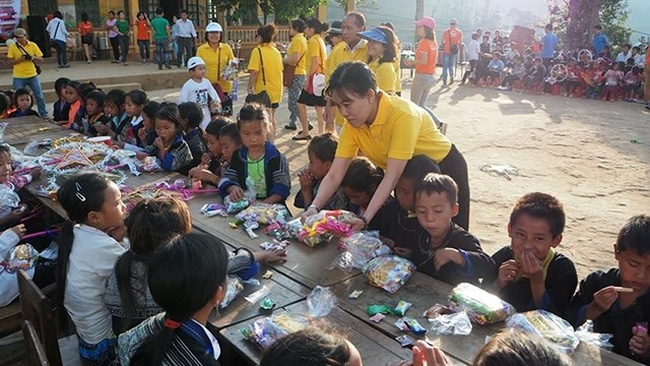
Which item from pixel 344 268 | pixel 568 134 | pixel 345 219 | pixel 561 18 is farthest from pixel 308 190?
pixel 561 18

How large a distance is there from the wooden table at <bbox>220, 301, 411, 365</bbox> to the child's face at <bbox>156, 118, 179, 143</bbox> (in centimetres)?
279

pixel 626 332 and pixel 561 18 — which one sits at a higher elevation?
pixel 561 18

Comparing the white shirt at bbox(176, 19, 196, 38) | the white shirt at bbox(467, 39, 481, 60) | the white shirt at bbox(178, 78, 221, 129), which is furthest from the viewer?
the white shirt at bbox(467, 39, 481, 60)

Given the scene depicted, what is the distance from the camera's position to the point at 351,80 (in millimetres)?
2865

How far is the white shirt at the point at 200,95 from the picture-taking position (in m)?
6.24

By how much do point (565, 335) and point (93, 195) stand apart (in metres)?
2.21

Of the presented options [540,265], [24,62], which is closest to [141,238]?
[540,265]

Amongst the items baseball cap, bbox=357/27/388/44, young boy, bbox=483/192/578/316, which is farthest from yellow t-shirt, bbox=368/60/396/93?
young boy, bbox=483/192/578/316

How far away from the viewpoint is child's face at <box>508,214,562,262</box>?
2.47 metres

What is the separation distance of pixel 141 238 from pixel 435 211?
1.42 metres

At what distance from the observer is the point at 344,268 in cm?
255

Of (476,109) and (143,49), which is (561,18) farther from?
(143,49)

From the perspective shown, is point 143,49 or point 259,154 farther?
point 143,49

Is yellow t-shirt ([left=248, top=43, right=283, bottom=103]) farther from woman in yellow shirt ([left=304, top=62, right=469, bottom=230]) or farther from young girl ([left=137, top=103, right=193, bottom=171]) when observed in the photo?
woman in yellow shirt ([left=304, top=62, right=469, bottom=230])
